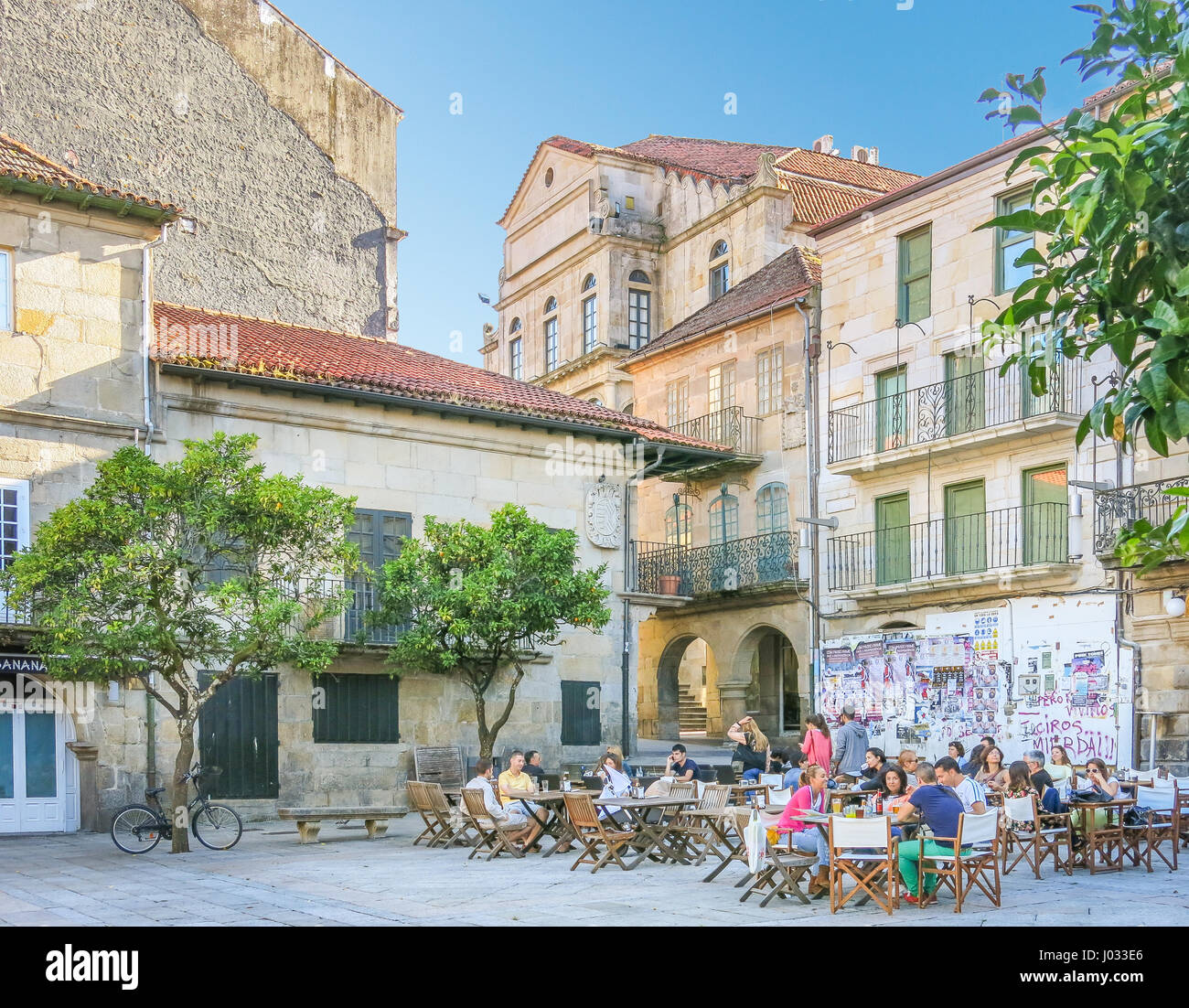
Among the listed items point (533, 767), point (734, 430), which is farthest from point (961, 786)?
point (734, 430)

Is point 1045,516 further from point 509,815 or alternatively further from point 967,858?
point 967,858

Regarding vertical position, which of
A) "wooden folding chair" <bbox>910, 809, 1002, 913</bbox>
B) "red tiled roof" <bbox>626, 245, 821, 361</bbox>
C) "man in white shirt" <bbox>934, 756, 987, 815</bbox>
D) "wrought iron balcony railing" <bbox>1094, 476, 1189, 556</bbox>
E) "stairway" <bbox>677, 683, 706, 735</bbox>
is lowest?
"stairway" <bbox>677, 683, 706, 735</bbox>

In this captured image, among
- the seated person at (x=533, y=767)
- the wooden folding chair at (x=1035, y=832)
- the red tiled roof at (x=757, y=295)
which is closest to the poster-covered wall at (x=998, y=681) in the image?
the red tiled roof at (x=757, y=295)

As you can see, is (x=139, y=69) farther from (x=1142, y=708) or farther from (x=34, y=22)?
(x=1142, y=708)

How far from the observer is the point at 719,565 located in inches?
1248

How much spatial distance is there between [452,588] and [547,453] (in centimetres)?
526

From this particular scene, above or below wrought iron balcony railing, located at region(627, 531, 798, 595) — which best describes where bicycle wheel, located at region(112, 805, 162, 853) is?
below

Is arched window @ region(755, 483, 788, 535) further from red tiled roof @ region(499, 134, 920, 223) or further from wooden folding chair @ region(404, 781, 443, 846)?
wooden folding chair @ region(404, 781, 443, 846)

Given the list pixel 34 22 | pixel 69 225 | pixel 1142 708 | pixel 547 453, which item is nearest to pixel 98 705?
pixel 69 225

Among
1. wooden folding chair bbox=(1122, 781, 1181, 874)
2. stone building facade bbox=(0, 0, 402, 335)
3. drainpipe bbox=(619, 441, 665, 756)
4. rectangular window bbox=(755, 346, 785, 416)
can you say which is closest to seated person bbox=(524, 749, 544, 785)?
drainpipe bbox=(619, 441, 665, 756)

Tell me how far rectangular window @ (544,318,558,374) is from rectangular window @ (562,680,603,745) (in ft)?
49.2

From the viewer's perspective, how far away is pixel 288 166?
1112 inches

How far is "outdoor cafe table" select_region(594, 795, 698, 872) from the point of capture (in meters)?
14.9

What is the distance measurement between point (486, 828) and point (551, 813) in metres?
0.95
